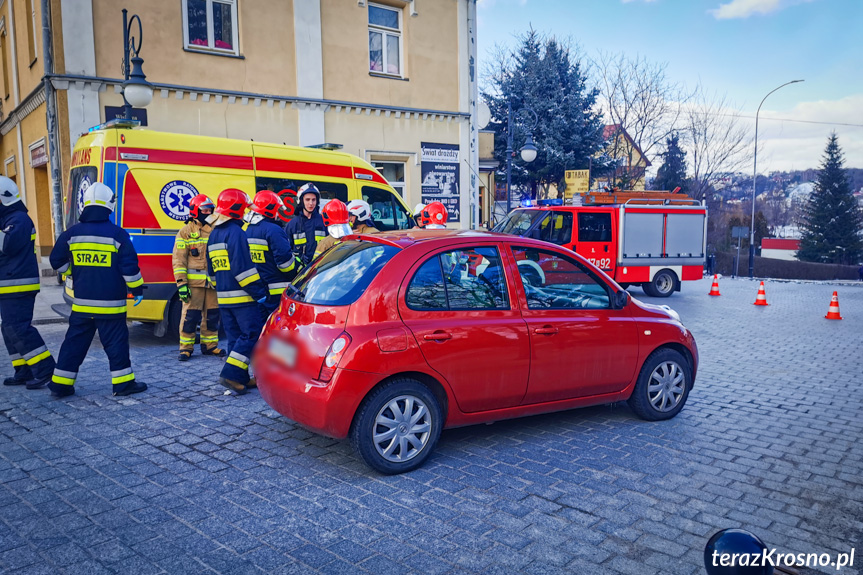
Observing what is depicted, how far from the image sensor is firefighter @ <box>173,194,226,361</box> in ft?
25.4

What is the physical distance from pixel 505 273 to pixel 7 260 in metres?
4.91

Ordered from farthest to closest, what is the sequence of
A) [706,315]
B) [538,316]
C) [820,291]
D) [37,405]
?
[820,291] → [706,315] → [37,405] → [538,316]

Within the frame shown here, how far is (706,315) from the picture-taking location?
12930 millimetres

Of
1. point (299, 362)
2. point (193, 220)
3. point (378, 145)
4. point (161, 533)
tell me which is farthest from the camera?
point (378, 145)

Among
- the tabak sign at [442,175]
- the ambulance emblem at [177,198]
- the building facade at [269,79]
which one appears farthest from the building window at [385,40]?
the ambulance emblem at [177,198]

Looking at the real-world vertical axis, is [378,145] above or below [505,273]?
above

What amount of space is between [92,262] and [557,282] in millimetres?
4258

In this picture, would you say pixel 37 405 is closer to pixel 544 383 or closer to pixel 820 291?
pixel 544 383

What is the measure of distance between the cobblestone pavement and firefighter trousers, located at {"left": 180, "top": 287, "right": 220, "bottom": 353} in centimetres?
135

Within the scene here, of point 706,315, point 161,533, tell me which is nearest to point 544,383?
point 161,533

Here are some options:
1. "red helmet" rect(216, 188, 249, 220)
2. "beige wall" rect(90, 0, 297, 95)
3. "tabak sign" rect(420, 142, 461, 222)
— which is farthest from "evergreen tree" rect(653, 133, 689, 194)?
"red helmet" rect(216, 188, 249, 220)

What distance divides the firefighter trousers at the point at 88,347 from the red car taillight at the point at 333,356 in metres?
2.91

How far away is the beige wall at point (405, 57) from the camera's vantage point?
15375mm

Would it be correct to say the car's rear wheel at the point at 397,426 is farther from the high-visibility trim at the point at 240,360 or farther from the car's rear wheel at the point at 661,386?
the high-visibility trim at the point at 240,360
